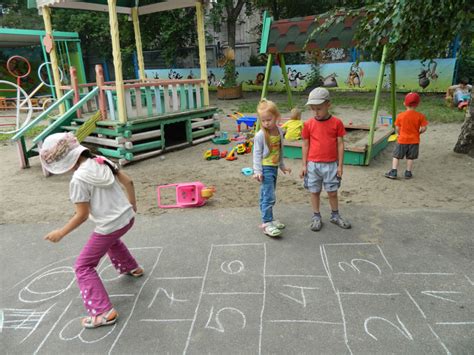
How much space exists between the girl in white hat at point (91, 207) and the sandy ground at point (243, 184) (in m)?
1.89

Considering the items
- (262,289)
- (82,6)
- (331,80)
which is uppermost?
(82,6)

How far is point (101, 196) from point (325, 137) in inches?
86.7

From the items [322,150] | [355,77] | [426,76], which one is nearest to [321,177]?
[322,150]

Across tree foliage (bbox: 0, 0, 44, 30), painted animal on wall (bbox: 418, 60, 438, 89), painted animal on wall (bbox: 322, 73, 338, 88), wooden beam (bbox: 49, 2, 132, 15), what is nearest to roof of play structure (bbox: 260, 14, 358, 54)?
wooden beam (bbox: 49, 2, 132, 15)

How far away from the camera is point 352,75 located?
51.3ft

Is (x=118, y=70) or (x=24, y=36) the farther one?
(x=24, y=36)

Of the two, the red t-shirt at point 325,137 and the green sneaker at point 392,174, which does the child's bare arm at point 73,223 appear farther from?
the green sneaker at point 392,174

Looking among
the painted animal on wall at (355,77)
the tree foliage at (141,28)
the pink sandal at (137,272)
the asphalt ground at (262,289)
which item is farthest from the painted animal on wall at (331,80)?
the pink sandal at (137,272)

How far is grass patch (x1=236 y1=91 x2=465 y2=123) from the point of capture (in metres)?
9.66

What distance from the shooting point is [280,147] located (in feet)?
12.2

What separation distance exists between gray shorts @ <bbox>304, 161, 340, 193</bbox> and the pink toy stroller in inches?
54.4

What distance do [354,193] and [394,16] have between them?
2515 millimetres

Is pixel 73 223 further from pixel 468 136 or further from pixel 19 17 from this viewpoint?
pixel 19 17

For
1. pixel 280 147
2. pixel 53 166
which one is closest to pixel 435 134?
pixel 280 147
